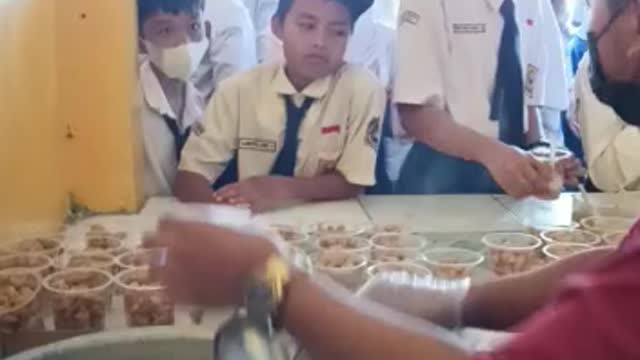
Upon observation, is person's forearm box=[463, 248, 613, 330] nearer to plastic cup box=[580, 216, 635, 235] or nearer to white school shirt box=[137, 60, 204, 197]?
plastic cup box=[580, 216, 635, 235]

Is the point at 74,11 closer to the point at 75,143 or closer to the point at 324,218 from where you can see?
the point at 75,143

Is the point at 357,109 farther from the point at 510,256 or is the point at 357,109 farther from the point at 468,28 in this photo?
the point at 510,256

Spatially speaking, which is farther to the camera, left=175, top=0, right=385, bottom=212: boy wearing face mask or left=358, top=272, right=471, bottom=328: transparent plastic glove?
left=175, top=0, right=385, bottom=212: boy wearing face mask

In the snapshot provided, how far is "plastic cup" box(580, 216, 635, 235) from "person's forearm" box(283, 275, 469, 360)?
0.85 meters

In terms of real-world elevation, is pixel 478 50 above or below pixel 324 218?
above

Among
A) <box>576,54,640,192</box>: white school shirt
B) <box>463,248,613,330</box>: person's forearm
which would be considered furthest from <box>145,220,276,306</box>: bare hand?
<box>576,54,640,192</box>: white school shirt

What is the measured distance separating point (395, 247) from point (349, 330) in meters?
0.71

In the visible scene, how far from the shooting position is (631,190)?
1.81m

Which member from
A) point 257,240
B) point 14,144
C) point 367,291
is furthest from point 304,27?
point 257,240

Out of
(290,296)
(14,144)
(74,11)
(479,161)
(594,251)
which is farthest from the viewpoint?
(479,161)

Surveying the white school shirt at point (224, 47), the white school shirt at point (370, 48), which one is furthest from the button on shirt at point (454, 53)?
the white school shirt at point (224, 47)

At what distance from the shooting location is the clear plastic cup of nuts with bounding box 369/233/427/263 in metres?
1.38

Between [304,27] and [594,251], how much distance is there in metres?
0.84

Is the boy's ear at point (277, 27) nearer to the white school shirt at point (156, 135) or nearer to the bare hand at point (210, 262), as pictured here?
the white school shirt at point (156, 135)
